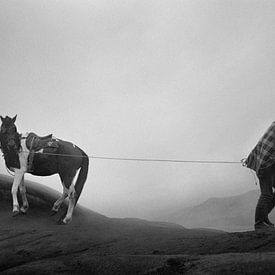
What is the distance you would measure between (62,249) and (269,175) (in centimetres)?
530

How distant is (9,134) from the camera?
11953 millimetres

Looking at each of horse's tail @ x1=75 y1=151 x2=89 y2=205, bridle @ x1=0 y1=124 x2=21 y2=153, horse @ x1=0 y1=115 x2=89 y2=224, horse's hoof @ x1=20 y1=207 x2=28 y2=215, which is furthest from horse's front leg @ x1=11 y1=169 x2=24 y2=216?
horse's tail @ x1=75 y1=151 x2=89 y2=205

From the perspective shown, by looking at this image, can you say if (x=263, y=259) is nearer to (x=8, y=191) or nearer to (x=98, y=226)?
(x=98, y=226)

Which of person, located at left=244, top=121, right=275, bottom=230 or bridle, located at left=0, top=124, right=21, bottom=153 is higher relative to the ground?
bridle, located at left=0, top=124, right=21, bottom=153

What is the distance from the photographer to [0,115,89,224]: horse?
39.3ft

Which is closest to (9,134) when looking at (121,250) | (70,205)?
(70,205)

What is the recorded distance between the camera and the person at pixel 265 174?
30.8ft

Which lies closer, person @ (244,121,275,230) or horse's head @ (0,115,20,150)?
person @ (244,121,275,230)

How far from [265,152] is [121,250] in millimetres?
4204

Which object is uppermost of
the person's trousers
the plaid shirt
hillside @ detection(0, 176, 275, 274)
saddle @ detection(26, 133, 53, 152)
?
saddle @ detection(26, 133, 53, 152)

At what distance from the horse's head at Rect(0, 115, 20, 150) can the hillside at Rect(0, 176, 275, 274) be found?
2.22m

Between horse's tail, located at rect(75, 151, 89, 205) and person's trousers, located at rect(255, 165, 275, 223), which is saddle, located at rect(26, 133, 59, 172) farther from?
person's trousers, located at rect(255, 165, 275, 223)

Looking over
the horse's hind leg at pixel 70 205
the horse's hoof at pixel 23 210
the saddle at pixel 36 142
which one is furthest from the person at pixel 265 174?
the horse's hoof at pixel 23 210

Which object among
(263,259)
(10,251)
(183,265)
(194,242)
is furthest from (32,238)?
(263,259)
